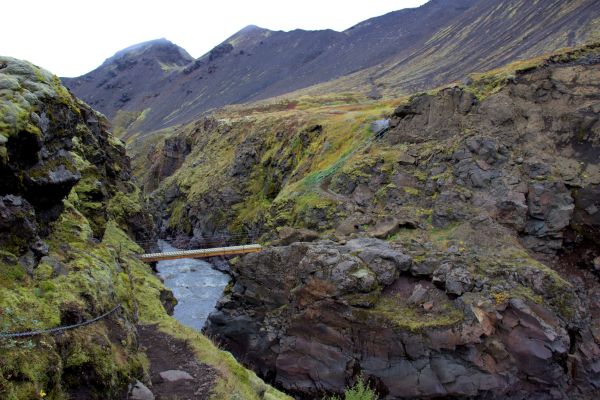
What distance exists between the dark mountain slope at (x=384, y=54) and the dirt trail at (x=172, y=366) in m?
65.7

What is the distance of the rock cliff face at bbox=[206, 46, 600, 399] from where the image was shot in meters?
22.3

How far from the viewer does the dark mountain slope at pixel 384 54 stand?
77.5 m

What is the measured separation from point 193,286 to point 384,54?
352 feet

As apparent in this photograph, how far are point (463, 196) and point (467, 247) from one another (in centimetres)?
487

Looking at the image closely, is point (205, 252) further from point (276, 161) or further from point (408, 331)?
point (276, 161)

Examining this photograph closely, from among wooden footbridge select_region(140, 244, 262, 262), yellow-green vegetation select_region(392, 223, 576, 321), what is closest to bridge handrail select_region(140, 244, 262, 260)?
wooden footbridge select_region(140, 244, 262, 262)

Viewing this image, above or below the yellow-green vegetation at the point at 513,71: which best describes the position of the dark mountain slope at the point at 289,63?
above

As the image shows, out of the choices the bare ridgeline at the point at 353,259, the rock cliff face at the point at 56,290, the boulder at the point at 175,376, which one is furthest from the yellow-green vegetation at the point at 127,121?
the boulder at the point at 175,376

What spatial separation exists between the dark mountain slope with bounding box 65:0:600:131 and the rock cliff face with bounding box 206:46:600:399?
37.9 metres

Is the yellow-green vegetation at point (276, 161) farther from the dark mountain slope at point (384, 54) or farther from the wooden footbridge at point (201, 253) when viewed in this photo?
the dark mountain slope at point (384, 54)

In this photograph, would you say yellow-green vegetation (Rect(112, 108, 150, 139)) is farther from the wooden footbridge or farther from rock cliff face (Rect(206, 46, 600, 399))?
rock cliff face (Rect(206, 46, 600, 399))

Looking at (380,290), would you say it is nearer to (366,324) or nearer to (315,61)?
(366,324)

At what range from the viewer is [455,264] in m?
25.5

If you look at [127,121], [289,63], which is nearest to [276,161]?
[289,63]
